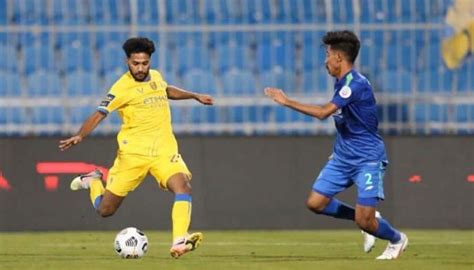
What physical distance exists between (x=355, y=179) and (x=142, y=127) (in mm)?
1982

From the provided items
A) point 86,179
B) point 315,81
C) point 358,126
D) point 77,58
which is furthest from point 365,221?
point 77,58

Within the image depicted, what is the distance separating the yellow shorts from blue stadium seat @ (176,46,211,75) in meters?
6.52

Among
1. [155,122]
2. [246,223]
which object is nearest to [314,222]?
[246,223]

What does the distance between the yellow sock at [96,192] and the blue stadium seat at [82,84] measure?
230 inches

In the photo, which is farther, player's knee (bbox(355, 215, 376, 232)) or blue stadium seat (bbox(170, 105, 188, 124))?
blue stadium seat (bbox(170, 105, 188, 124))

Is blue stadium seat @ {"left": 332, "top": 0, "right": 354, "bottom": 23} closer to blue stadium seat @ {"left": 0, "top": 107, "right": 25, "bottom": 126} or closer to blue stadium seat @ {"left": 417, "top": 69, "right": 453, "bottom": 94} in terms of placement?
blue stadium seat @ {"left": 417, "top": 69, "right": 453, "bottom": 94}

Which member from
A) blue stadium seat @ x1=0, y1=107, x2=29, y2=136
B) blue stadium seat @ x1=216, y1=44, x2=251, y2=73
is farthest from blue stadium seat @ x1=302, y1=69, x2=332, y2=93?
blue stadium seat @ x1=0, y1=107, x2=29, y2=136

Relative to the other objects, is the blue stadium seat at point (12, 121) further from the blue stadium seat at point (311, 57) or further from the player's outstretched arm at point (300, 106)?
the player's outstretched arm at point (300, 106)

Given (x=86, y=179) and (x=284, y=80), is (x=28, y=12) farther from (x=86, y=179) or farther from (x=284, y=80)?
Answer: (x=86, y=179)

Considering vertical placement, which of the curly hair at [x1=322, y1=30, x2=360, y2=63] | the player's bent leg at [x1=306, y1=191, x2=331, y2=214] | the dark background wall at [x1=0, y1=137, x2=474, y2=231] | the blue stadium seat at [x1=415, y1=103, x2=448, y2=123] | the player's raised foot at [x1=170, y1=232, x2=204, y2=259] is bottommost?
the dark background wall at [x1=0, y1=137, x2=474, y2=231]

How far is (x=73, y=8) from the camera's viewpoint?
1984 centimetres

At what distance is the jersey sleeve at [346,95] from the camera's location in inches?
460

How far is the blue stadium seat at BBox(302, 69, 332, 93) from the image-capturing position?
64.1 feet

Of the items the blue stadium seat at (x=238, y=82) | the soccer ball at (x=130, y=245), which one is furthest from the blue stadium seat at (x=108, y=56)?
the soccer ball at (x=130, y=245)
